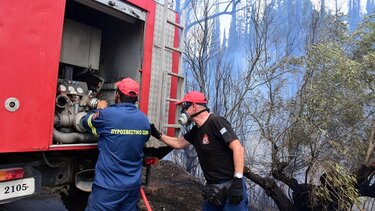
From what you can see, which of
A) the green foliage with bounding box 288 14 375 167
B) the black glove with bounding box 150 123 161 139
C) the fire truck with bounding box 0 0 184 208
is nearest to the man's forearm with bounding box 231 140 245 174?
the black glove with bounding box 150 123 161 139

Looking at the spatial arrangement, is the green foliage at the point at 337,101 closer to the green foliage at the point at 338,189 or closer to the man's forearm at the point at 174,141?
the green foliage at the point at 338,189

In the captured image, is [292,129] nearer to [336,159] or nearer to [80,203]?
[336,159]

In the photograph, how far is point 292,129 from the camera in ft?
18.2

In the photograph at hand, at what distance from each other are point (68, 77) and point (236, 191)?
2298 mm

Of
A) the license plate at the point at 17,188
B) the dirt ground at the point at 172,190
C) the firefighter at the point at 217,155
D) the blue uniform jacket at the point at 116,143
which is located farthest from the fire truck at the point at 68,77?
the dirt ground at the point at 172,190

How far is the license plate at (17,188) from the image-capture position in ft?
9.43

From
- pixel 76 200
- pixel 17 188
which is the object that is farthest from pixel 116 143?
pixel 76 200

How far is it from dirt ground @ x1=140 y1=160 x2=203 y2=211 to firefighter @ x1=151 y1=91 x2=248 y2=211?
224cm

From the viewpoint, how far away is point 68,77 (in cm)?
405

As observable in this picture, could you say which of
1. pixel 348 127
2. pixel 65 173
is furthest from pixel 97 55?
pixel 348 127

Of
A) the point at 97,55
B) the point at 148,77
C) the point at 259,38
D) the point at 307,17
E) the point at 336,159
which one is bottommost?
the point at 336,159

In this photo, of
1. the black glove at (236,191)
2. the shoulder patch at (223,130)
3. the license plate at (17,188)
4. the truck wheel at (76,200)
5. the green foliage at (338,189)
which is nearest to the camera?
the license plate at (17,188)

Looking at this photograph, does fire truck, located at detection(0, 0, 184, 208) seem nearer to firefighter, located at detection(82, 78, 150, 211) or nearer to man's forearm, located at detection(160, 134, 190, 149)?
man's forearm, located at detection(160, 134, 190, 149)

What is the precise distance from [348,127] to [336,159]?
0.74 metres
